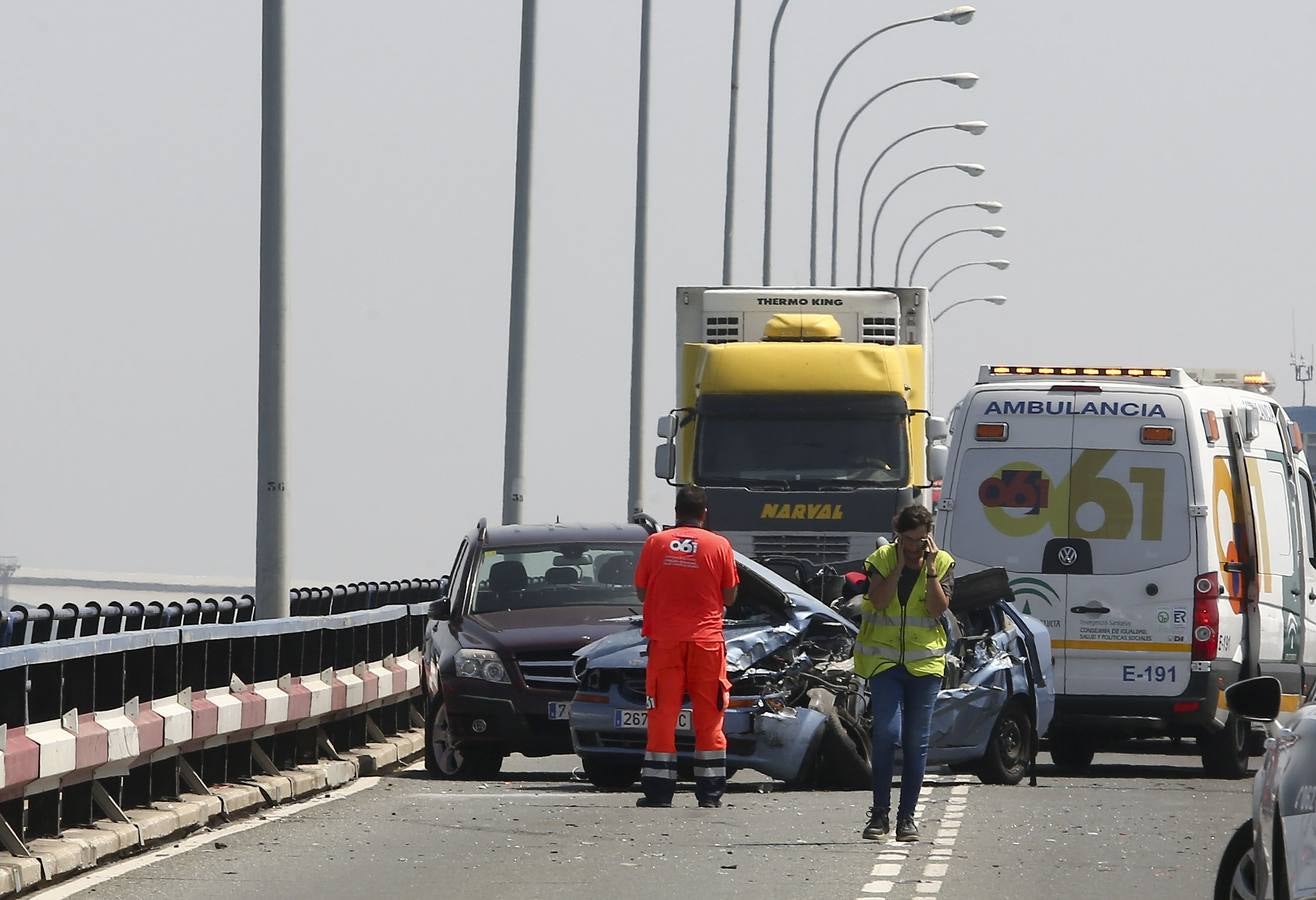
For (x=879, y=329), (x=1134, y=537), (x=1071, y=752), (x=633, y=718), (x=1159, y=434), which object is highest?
(x=879, y=329)

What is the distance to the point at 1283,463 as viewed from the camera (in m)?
20.1

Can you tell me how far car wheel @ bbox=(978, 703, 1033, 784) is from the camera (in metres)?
17.4

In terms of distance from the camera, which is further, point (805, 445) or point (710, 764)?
point (805, 445)

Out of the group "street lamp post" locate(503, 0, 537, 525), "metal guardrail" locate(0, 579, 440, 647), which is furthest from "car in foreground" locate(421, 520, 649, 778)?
"street lamp post" locate(503, 0, 537, 525)

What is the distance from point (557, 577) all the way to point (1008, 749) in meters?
3.32

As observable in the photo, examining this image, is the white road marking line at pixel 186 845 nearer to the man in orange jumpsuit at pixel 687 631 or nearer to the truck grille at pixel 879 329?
the man in orange jumpsuit at pixel 687 631

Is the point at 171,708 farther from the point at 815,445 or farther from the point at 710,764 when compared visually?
the point at 815,445

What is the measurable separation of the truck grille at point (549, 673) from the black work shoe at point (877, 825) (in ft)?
13.8

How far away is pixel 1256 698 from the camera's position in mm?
8336

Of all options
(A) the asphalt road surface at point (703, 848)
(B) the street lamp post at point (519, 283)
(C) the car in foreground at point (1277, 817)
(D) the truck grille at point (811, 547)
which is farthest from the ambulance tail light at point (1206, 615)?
(B) the street lamp post at point (519, 283)

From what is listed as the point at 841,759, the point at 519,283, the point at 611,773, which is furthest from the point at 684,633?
the point at 519,283

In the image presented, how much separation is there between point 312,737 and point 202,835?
3.65 meters

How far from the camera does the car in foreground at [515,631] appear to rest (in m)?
17.6

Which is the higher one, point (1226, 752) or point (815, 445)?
point (815, 445)
